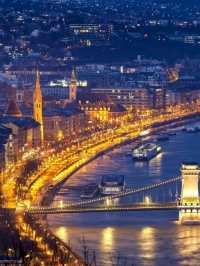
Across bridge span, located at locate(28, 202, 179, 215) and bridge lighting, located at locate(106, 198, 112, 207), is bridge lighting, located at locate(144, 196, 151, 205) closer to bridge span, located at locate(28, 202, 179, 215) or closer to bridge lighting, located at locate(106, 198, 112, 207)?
bridge span, located at locate(28, 202, 179, 215)

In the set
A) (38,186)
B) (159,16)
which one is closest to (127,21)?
(159,16)

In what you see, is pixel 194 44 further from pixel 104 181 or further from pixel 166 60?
pixel 104 181

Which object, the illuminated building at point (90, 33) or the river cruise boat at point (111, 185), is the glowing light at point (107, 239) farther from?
the illuminated building at point (90, 33)

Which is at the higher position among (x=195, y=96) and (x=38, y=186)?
(x=38, y=186)

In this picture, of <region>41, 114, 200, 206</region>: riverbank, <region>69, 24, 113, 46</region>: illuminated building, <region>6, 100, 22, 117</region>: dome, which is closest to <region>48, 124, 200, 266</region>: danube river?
<region>41, 114, 200, 206</region>: riverbank

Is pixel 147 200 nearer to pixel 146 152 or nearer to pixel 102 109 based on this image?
pixel 146 152

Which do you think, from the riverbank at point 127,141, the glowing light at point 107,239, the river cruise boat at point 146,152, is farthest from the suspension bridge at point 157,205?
the river cruise boat at point 146,152

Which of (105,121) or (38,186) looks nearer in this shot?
(38,186)
